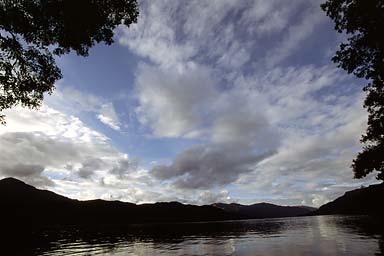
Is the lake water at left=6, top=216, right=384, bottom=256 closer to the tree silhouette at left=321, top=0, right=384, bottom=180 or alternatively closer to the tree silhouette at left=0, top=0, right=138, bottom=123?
the tree silhouette at left=321, top=0, right=384, bottom=180

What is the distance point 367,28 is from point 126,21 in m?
13.7

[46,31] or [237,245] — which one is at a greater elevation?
[46,31]

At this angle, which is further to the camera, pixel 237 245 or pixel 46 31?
pixel 237 245

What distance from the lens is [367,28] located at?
15.5 meters

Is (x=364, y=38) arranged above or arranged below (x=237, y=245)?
above

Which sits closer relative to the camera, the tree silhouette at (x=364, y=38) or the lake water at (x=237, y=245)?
the tree silhouette at (x=364, y=38)

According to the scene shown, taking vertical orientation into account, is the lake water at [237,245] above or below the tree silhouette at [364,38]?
below

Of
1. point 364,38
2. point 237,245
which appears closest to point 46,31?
point 364,38

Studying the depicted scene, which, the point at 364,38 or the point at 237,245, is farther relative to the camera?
the point at 237,245

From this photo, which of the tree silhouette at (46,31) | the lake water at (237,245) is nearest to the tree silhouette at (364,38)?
the tree silhouette at (46,31)

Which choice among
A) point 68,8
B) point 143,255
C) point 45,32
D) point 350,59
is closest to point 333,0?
point 350,59

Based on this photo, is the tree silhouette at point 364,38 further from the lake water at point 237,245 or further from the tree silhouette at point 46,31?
the lake water at point 237,245

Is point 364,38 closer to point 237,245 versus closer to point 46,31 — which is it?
point 46,31

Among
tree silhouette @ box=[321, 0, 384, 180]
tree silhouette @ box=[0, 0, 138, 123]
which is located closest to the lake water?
tree silhouette @ box=[321, 0, 384, 180]
